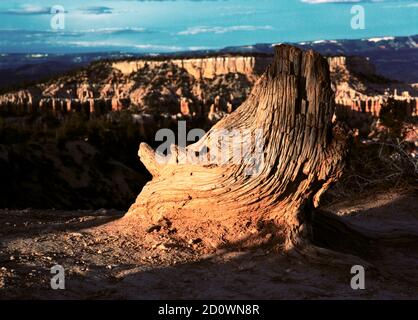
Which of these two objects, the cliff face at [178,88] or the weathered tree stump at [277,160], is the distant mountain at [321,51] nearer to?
the cliff face at [178,88]

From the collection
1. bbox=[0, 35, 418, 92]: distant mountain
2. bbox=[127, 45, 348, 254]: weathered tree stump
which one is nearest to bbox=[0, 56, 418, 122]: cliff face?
bbox=[0, 35, 418, 92]: distant mountain

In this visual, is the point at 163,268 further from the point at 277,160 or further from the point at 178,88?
the point at 178,88

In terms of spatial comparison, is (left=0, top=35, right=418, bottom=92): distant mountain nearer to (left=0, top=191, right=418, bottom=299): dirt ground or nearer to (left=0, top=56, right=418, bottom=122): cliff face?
(left=0, top=56, right=418, bottom=122): cliff face

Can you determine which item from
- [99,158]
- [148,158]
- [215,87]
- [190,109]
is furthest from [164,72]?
[148,158]

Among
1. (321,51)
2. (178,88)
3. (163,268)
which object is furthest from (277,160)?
(321,51)

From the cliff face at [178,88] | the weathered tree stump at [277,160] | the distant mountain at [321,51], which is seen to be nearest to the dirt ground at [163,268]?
the weathered tree stump at [277,160]
